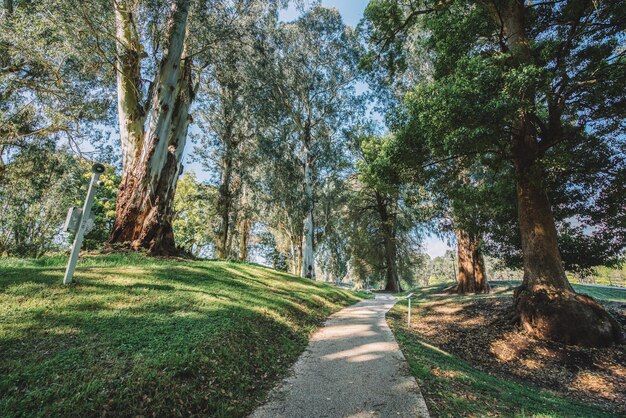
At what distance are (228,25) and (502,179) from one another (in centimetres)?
1186

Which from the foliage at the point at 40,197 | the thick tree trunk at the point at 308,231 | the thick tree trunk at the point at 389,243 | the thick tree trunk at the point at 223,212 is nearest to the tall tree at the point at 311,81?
the thick tree trunk at the point at 308,231

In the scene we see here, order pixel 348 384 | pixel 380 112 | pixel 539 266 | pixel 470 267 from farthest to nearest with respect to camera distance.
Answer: pixel 380 112, pixel 470 267, pixel 539 266, pixel 348 384

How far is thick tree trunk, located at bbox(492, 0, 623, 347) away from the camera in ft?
23.2

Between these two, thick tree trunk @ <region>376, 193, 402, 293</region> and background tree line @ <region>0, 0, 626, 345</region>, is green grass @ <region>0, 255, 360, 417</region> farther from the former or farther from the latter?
thick tree trunk @ <region>376, 193, 402, 293</region>

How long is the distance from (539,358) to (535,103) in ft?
20.3

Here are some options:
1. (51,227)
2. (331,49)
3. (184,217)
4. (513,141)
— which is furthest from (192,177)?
(513,141)

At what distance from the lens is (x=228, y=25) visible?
37.6ft

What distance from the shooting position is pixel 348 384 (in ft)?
13.1

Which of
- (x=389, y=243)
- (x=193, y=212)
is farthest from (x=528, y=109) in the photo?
(x=193, y=212)

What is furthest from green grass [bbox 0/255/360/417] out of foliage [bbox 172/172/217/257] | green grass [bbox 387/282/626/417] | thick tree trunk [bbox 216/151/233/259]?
foliage [bbox 172/172/217/257]

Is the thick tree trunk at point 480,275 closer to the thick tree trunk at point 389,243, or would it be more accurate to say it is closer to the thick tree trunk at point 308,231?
the thick tree trunk at point 389,243

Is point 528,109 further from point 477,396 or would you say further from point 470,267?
point 470,267

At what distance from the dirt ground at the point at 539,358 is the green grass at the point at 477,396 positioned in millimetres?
681

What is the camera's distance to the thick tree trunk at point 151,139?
355 inches
